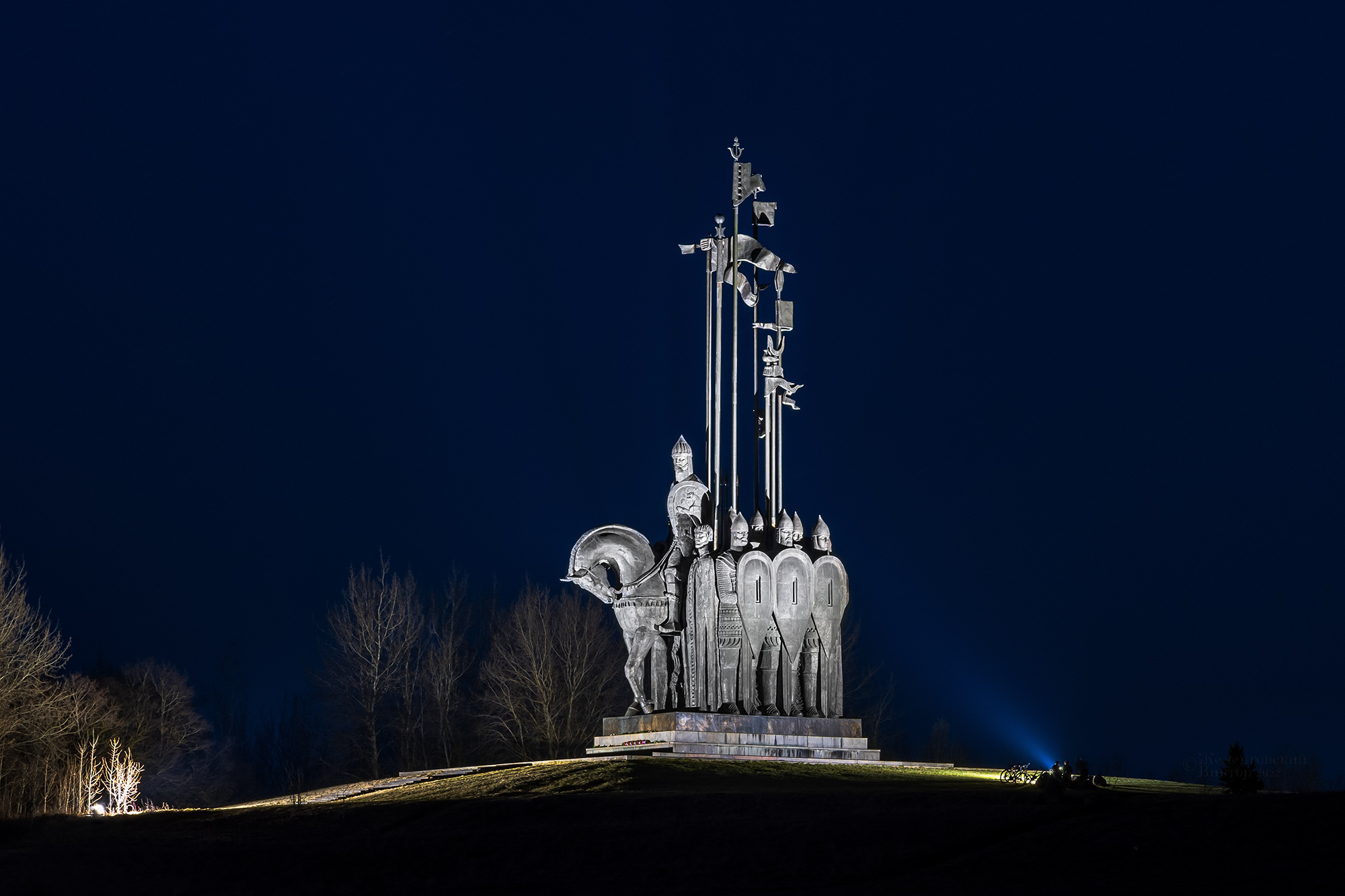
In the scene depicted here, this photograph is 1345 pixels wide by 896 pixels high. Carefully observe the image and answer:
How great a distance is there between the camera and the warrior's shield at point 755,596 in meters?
27.8

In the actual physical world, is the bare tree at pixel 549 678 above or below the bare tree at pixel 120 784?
above

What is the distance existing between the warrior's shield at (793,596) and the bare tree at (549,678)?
45.2ft

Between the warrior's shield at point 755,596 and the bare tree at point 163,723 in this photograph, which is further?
the bare tree at point 163,723

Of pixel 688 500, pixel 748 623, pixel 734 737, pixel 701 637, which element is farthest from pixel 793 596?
pixel 734 737

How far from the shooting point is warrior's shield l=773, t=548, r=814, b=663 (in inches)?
1105

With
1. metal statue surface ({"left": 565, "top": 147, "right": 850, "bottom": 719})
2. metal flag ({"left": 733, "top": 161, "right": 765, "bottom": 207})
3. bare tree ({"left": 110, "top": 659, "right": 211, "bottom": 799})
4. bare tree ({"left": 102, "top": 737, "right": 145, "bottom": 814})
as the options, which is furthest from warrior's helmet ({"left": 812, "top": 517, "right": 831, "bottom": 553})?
bare tree ({"left": 110, "top": 659, "right": 211, "bottom": 799})

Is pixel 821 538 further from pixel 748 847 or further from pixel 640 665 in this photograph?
pixel 748 847

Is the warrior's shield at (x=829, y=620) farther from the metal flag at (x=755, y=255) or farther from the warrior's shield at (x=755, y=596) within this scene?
the metal flag at (x=755, y=255)

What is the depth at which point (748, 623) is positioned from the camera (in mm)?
27781

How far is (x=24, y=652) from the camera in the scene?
31219 mm

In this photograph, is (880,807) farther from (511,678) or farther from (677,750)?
(511,678)

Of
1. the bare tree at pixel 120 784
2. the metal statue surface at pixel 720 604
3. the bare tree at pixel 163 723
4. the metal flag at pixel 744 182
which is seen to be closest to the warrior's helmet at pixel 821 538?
the metal statue surface at pixel 720 604

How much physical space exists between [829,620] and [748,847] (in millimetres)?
12227

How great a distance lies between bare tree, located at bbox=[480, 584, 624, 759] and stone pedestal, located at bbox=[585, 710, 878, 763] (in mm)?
13613
